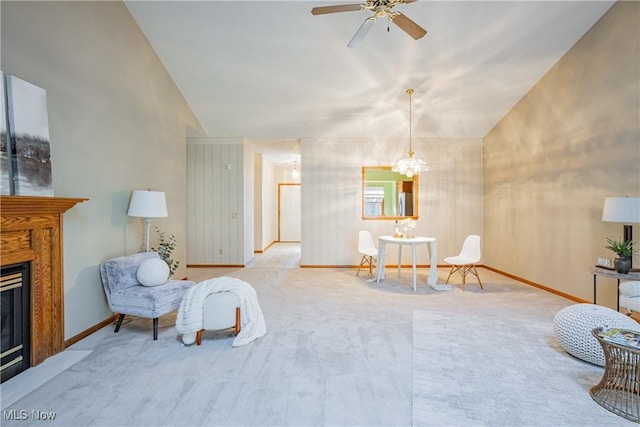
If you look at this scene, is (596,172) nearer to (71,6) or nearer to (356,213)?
(356,213)

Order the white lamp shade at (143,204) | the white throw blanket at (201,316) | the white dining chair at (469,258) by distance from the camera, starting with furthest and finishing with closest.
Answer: the white dining chair at (469,258) → the white lamp shade at (143,204) → the white throw blanket at (201,316)

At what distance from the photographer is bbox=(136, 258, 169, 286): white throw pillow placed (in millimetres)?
2994

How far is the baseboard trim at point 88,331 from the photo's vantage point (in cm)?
272

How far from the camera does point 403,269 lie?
605cm

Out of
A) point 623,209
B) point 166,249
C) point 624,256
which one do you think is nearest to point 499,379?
point 624,256

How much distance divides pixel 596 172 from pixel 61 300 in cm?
567

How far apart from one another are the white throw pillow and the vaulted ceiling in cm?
284

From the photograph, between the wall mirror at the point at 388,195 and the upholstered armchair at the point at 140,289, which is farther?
the wall mirror at the point at 388,195

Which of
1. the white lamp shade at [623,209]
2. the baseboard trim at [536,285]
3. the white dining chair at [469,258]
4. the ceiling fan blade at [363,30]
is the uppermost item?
the ceiling fan blade at [363,30]

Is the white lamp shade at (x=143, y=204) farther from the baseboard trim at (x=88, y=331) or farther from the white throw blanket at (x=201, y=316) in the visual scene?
the white throw blanket at (x=201, y=316)

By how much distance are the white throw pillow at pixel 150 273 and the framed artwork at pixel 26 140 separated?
984 mm

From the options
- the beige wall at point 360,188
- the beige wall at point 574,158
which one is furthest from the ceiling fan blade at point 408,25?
the beige wall at point 360,188

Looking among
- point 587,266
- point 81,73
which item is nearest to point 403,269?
point 587,266

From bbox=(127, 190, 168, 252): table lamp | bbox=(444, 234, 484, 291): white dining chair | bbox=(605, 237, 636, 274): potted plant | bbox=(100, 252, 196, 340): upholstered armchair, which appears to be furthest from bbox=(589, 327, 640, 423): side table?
bbox=(127, 190, 168, 252): table lamp
